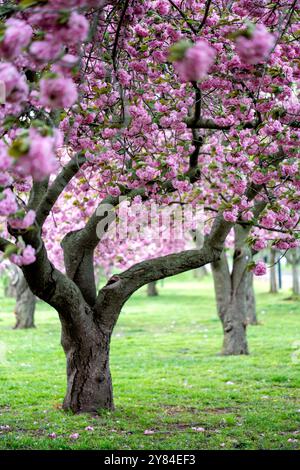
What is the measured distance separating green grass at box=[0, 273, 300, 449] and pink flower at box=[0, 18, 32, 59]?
170 inches

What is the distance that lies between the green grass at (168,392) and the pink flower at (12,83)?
158 inches

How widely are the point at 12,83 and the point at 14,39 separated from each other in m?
0.27

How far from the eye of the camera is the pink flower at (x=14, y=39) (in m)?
2.84

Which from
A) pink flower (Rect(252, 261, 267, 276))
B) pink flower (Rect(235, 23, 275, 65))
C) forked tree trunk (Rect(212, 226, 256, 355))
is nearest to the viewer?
pink flower (Rect(235, 23, 275, 65))

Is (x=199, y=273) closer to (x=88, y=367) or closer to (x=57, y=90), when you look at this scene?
(x=88, y=367)

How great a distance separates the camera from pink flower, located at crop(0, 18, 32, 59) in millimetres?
2840

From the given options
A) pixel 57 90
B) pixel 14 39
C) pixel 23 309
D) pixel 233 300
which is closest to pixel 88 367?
pixel 57 90

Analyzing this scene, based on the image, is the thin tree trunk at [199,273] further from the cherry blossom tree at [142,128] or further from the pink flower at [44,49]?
the pink flower at [44,49]

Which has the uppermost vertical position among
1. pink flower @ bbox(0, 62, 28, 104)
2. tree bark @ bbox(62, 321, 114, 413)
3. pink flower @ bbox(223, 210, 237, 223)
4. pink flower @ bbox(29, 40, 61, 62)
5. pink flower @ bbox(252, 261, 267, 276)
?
pink flower @ bbox(29, 40, 61, 62)

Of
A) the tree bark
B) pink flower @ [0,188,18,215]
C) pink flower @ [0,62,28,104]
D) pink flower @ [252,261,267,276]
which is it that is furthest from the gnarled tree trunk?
pink flower @ [0,62,28,104]

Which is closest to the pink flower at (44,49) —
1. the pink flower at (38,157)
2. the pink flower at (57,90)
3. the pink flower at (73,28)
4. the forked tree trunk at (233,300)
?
the pink flower at (73,28)

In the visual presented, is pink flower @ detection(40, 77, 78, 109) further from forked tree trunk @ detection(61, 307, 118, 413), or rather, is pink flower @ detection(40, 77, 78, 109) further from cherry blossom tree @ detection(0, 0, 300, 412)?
forked tree trunk @ detection(61, 307, 118, 413)

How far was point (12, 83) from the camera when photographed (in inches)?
120

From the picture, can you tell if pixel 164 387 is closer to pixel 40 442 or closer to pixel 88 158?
pixel 40 442
